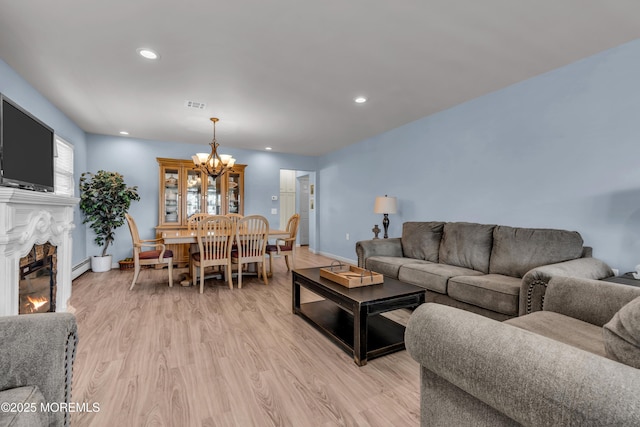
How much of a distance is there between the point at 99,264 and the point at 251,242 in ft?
9.25

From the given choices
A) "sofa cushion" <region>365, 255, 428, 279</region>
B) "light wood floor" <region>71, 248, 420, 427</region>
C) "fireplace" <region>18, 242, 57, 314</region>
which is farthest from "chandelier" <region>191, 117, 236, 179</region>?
"sofa cushion" <region>365, 255, 428, 279</region>

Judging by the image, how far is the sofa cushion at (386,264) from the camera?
10.4 feet

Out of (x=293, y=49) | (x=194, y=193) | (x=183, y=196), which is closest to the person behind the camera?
(x=293, y=49)

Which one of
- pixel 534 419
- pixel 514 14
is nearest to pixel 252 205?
pixel 514 14

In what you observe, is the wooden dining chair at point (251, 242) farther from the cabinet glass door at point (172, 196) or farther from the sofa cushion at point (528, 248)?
the sofa cushion at point (528, 248)

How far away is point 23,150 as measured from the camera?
2.05 m

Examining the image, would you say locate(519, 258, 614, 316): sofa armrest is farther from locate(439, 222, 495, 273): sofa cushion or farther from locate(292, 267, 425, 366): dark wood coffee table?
locate(439, 222, 495, 273): sofa cushion

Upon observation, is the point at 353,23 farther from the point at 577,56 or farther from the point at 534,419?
the point at 534,419

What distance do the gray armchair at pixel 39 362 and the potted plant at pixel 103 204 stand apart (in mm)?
4315

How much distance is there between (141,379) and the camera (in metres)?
1.79

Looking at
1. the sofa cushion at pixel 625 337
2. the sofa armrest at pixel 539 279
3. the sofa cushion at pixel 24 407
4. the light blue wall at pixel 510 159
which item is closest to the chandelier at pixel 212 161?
the light blue wall at pixel 510 159

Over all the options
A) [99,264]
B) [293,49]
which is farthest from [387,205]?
[99,264]

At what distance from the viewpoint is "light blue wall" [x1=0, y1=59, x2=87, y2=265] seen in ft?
8.91

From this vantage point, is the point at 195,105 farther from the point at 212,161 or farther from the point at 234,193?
the point at 234,193
